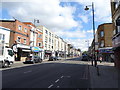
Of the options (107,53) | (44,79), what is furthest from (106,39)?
(44,79)

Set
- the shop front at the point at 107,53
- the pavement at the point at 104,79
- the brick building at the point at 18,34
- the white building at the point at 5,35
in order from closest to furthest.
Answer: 1. the pavement at the point at 104,79
2. the white building at the point at 5,35
3. the brick building at the point at 18,34
4. the shop front at the point at 107,53

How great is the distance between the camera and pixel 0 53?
16.8m

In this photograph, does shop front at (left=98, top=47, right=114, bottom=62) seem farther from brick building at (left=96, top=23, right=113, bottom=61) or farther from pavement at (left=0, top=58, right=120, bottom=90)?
pavement at (left=0, top=58, right=120, bottom=90)

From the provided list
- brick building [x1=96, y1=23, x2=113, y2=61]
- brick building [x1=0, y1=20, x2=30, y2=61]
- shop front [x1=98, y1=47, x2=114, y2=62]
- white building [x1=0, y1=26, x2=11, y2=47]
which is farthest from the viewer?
brick building [x1=96, y1=23, x2=113, y2=61]

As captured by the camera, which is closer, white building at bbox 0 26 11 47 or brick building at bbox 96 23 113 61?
white building at bbox 0 26 11 47

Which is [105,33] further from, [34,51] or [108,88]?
[108,88]

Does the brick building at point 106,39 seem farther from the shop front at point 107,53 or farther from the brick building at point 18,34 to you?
the brick building at point 18,34

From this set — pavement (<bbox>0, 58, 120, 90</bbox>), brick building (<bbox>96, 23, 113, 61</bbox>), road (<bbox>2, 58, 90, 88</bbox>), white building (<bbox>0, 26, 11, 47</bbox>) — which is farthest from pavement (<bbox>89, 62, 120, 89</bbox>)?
brick building (<bbox>96, 23, 113, 61</bbox>)

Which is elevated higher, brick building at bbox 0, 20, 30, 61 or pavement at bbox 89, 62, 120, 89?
brick building at bbox 0, 20, 30, 61

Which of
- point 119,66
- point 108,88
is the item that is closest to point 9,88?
point 108,88

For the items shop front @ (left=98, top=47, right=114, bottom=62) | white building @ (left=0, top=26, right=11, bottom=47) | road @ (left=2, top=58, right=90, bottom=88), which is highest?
white building @ (left=0, top=26, right=11, bottom=47)

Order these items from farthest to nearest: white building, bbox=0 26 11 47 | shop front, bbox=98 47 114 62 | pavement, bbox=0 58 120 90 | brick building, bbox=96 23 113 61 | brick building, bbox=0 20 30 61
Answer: brick building, bbox=96 23 113 61
shop front, bbox=98 47 114 62
brick building, bbox=0 20 30 61
white building, bbox=0 26 11 47
pavement, bbox=0 58 120 90

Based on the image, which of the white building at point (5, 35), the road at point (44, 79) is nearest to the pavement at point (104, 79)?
the road at point (44, 79)

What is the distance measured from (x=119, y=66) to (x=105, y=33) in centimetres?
2519
